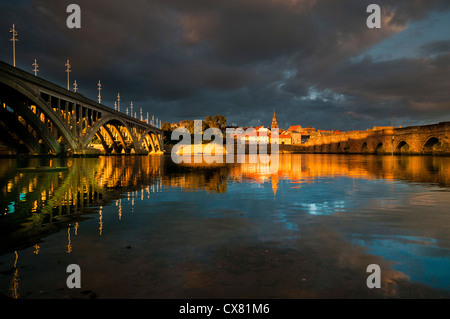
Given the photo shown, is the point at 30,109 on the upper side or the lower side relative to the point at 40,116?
lower

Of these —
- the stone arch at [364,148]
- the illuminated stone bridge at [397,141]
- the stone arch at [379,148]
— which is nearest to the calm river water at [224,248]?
the illuminated stone bridge at [397,141]

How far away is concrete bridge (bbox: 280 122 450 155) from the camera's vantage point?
5620 centimetres

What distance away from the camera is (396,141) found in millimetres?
73375

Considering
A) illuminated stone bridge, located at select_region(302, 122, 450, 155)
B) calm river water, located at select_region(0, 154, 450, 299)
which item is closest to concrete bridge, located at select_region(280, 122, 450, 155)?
illuminated stone bridge, located at select_region(302, 122, 450, 155)

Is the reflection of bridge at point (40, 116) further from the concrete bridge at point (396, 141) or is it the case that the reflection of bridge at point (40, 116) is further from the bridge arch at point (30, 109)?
the concrete bridge at point (396, 141)

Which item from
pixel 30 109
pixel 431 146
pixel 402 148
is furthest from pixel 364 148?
pixel 30 109

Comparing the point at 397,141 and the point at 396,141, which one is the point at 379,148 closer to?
the point at 396,141

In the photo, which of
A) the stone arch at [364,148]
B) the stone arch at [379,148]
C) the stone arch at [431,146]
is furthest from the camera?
the stone arch at [364,148]

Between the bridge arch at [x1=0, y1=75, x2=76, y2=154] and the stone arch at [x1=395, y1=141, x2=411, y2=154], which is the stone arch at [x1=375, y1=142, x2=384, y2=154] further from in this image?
the bridge arch at [x1=0, y1=75, x2=76, y2=154]

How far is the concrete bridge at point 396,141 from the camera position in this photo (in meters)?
56.2

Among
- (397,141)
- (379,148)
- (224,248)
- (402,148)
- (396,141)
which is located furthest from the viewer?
(379,148)

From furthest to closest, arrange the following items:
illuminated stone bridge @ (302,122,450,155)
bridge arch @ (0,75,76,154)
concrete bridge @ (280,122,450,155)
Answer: concrete bridge @ (280,122,450,155), illuminated stone bridge @ (302,122,450,155), bridge arch @ (0,75,76,154)

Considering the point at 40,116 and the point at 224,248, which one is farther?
the point at 40,116
